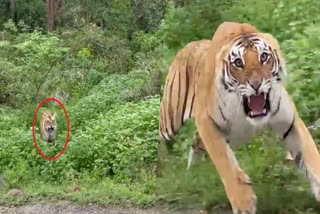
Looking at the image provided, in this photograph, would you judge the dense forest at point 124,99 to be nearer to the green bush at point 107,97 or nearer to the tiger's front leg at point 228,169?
the green bush at point 107,97

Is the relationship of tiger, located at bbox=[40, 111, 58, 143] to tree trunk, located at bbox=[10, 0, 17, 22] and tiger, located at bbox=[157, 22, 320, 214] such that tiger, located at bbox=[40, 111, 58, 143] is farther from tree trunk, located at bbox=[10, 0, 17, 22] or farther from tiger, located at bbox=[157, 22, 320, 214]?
tree trunk, located at bbox=[10, 0, 17, 22]

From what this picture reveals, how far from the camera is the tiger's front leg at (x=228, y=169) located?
3.12 m

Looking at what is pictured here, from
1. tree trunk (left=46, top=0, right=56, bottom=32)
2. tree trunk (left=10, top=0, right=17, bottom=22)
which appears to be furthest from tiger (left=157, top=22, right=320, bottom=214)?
tree trunk (left=10, top=0, right=17, bottom=22)

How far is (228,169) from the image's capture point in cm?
324

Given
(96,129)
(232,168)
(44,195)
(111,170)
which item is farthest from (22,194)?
(96,129)

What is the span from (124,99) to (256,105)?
7980 mm

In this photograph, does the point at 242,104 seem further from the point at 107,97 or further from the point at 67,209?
the point at 107,97

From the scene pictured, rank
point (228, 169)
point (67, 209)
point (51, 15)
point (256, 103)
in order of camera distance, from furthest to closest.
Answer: point (51, 15), point (67, 209), point (228, 169), point (256, 103)

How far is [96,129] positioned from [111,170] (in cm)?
117

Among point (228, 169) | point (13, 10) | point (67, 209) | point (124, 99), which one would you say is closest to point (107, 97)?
point (124, 99)

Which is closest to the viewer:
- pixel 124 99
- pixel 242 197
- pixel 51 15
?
pixel 242 197

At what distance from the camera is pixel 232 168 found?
3.24m

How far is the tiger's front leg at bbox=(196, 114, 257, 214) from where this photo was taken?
312 centimetres

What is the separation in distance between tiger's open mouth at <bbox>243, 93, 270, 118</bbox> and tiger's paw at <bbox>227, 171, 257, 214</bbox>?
0.33 m
